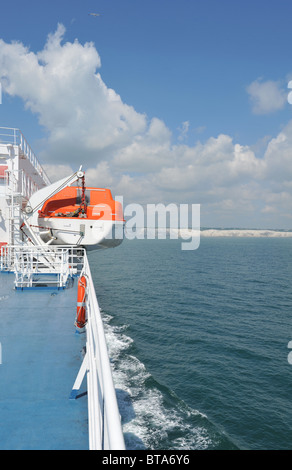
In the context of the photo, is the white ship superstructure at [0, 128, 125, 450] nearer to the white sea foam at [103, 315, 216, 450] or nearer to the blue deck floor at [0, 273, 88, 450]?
the blue deck floor at [0, 273, 88, 450]

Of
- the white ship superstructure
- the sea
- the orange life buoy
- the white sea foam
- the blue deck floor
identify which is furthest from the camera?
the sea

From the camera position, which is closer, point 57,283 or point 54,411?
point 54,411

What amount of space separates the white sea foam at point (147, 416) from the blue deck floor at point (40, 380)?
4.22 meters

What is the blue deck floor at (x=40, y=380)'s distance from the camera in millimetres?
3271

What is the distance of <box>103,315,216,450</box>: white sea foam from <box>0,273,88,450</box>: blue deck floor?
4224 millimetres

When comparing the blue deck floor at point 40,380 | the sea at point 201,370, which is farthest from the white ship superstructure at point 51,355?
the sea at point 201,370

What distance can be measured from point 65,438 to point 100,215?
14.0m

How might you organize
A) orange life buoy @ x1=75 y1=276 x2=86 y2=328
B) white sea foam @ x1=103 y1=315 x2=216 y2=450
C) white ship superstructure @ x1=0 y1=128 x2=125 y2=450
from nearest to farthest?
white ship superstructure @ x1=0 y1=128 x2=125 y2=450 → orange life buoy @ x1=75 y1=276 x2=86 y2=328 → white sea foam @ x1=103 y1=315 x2=216 y2=450

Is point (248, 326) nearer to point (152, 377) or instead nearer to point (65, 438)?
point (152, 377)

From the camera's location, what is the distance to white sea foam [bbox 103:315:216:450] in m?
8.92

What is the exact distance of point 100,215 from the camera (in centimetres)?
1680

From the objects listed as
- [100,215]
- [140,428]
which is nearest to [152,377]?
[140,428]

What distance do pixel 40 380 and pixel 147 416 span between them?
263 inches

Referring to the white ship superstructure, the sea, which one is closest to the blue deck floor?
the white ship superstructure
